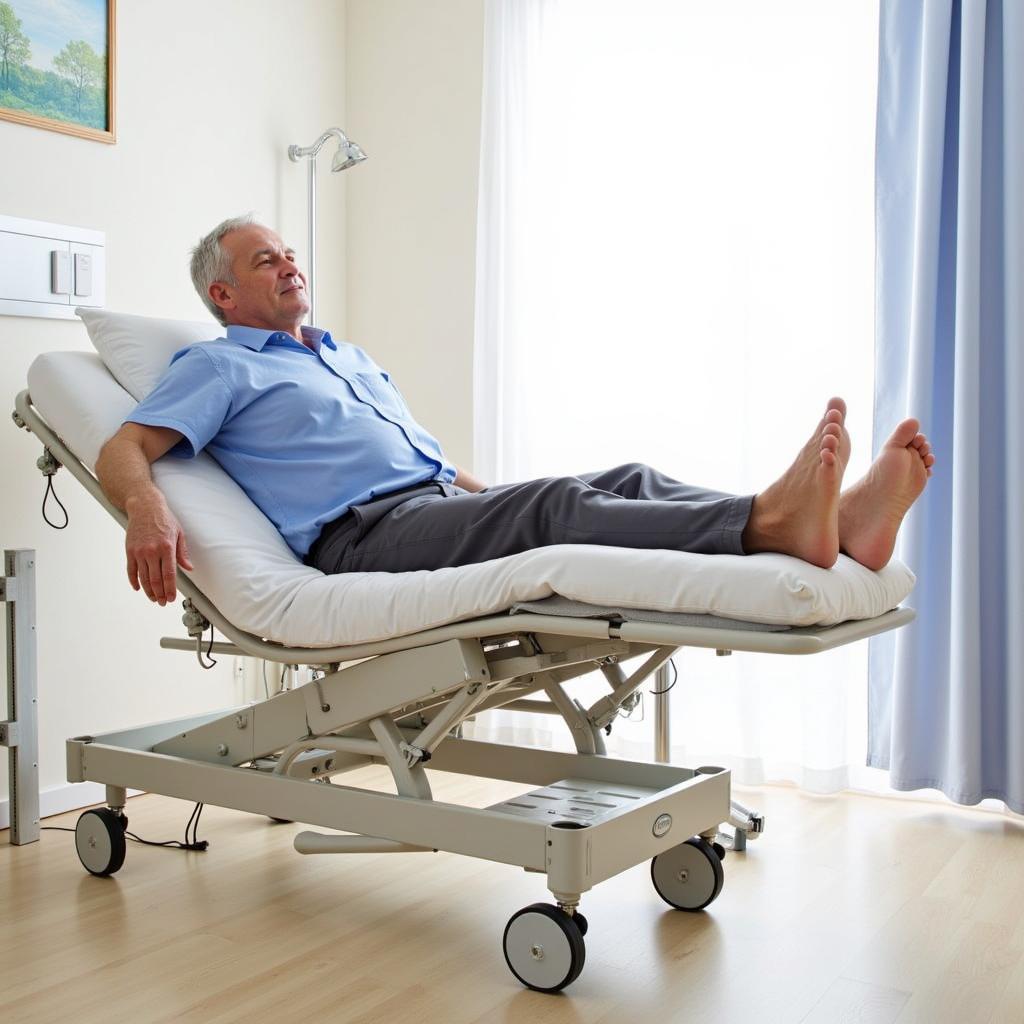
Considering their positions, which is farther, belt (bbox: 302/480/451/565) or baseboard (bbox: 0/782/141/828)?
baseboard (bbox: 0/782/141/828)

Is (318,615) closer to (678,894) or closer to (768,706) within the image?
(678,894)

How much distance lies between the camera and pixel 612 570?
62.9 inches

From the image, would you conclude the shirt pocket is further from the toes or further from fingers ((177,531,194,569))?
the toes

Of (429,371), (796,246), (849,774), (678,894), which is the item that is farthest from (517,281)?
(678,894)

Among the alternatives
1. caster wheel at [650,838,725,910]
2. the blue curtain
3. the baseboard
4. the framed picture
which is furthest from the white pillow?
the blue curtain

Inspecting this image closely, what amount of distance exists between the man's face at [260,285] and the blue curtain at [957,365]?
1264mm

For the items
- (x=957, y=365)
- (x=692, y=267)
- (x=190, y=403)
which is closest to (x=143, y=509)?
(x=190, y=403)

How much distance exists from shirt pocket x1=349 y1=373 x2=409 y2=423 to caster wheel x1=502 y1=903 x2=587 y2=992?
1062mm

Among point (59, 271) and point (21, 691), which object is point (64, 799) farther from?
point (59, 271)

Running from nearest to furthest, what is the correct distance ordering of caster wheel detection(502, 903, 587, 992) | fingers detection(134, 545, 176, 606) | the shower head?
caster wheel detection(502, 903, 587, 992) < fingers detection(134, 545, 176, 606) < the shower head

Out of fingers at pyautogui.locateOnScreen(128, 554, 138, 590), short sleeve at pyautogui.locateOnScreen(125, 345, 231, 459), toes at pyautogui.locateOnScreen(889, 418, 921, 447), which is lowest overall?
fingers at pyautogui.locateOnScreen(128, 554, 138, 590)

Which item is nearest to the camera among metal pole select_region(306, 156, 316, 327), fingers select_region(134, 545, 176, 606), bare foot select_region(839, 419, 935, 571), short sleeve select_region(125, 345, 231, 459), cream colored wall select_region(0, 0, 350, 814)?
bare foot select_region(839, 419, 935, 571)

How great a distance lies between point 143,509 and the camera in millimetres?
1898

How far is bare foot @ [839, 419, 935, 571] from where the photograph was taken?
1734 millimetres
